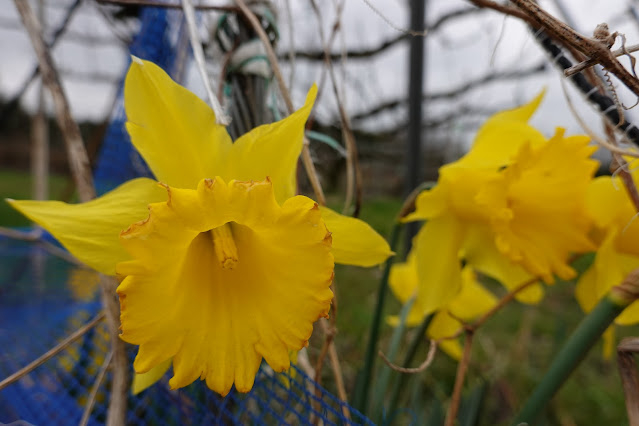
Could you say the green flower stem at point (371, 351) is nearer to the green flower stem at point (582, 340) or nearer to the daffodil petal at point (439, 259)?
the daffodil petal at point (439, 259)

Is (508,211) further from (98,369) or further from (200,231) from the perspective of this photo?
(98,369)

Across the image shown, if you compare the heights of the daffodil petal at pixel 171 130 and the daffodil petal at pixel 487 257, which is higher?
the daffodil petal at pixel 171 130

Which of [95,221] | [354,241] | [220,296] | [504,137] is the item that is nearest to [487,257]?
[504,137]

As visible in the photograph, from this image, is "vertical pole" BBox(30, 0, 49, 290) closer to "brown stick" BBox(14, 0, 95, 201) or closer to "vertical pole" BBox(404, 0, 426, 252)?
"brown stick" BBox(14, 0, 95, 201)

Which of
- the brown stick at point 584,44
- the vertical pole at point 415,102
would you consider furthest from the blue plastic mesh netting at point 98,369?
the vertical pole at point 415,102

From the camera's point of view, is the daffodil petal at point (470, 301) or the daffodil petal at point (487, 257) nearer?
the daffodil petal at point (487, 257)
